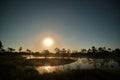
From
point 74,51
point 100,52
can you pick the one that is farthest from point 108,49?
point 74,51

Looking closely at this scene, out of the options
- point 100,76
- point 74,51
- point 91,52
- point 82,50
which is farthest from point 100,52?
point 100,76

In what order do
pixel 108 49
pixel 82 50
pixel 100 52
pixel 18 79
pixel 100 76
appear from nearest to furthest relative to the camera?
pixel 18 79
pixel 100 76
pixel 100 52
pixel 108 49
pixel 82 50

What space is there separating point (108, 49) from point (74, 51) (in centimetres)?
5244

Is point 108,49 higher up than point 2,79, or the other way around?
point 108,49

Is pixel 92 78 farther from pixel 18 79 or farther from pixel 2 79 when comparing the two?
pixel 2 79

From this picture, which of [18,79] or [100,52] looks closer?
[18,79]

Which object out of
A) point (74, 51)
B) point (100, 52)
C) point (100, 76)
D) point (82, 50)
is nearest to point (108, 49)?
point (100, 52)

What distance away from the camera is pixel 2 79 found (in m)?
23.1

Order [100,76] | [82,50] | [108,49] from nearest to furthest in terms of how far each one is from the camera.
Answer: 1. [100,76]
2. [108,49]
3. [82,50]

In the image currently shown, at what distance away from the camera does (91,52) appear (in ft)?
570

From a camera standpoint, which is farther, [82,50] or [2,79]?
[82,50]

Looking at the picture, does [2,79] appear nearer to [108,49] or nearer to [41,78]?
[41,78]

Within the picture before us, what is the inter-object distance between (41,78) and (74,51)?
583 feet

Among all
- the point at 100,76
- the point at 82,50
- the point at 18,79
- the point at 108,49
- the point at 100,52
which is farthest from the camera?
the point at 82,50
